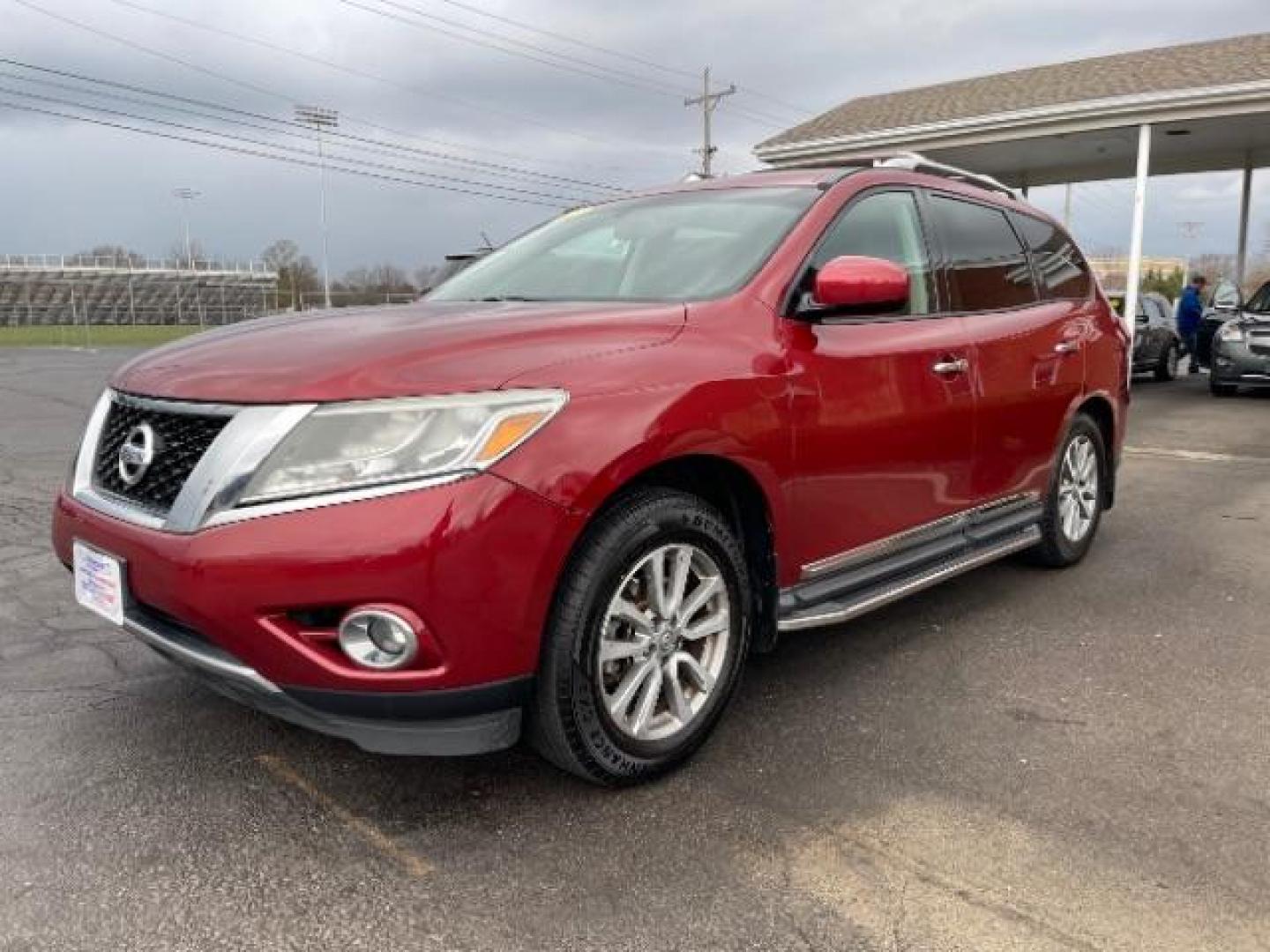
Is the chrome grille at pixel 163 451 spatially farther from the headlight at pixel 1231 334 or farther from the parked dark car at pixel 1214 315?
the parked dark car at pixel 1214 315

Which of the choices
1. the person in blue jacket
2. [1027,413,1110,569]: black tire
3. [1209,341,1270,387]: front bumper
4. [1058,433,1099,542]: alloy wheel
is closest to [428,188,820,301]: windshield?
[1027,413,1110,569]: black tire

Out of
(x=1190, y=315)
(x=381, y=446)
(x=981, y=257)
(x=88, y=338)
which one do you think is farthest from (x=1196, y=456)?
(x=88, y=338)

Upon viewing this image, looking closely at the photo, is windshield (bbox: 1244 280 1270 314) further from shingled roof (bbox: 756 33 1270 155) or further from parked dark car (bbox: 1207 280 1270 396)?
shingled roof (bbox: 756 33 1270 155)

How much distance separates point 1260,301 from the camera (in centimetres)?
1383

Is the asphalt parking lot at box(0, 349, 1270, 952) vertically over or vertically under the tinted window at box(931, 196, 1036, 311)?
under

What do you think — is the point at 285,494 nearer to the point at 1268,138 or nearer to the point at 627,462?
the point at 627,462

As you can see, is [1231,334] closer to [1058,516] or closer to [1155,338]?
[1155,338]

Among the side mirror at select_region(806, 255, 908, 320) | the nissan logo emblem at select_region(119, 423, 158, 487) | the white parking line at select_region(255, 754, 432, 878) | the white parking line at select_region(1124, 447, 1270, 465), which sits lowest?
the white parking line at select_region(255, 754, 432, 878)

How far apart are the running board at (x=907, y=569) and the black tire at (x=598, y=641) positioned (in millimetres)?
430

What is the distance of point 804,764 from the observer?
118 inches

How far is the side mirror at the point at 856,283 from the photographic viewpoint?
309 centimetres

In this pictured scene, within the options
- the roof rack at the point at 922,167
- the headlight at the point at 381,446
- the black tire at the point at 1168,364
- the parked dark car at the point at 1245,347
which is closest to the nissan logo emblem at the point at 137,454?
the headlight at the point at 381,446

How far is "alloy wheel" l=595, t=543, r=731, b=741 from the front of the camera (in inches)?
107

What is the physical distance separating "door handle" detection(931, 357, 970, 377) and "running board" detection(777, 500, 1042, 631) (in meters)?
0.59
